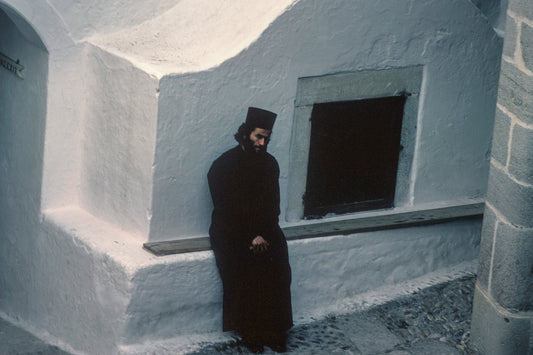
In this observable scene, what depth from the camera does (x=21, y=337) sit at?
298 inches

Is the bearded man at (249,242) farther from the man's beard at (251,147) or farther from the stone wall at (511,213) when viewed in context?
the stone wall at (511,213)

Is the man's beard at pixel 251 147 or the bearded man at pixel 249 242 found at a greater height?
the man's beard at pixel 251 147

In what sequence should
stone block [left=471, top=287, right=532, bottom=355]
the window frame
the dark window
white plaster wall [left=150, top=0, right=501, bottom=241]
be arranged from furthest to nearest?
the dark window < the window frame < white plaster wall [left=150, top=0, right=501, bottom=241] < stone block [left=471, top=287, right=532, bottom=355]

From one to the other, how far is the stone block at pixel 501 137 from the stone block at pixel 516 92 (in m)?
0.09

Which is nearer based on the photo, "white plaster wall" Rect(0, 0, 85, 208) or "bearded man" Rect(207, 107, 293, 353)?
"bearded man" Rect(207, 107, 293, 353)

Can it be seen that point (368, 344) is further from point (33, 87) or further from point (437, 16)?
point (33, 87)

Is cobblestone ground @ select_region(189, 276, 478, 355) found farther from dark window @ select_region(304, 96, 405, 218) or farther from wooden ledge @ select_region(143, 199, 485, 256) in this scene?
dark window @ select_region(304, 96, 405, 218)

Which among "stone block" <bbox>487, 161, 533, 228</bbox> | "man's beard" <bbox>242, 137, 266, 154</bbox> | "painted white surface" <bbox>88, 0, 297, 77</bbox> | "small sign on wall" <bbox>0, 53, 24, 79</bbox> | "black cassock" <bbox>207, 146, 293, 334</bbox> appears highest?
"painted white surface" <bbox>88, 0, 297, 77</bbox>

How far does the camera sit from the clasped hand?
6574 millimetres

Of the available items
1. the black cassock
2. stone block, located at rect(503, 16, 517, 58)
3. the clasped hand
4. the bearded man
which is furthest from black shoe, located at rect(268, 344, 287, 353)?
stone block, located at rect(503, 16, 517, 58)

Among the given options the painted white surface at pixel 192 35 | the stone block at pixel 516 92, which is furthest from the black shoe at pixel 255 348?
the stone block at pixel 516 92

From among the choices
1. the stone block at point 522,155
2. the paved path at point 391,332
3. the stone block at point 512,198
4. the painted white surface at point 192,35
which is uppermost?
the painted white surface at point 192,35

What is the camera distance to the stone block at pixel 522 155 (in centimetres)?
605

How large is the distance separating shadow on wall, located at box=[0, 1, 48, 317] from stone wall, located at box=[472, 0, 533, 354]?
340 cm
